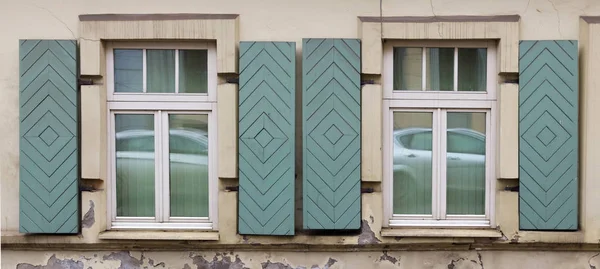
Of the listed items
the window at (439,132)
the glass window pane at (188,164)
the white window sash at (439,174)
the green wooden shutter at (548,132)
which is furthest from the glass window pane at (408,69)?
the glass window pane at (188,164)

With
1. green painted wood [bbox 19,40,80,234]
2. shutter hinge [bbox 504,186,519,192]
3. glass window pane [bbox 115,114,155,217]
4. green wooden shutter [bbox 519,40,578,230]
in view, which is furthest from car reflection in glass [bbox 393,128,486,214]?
green painted wood [bbox 19,40,80,234]

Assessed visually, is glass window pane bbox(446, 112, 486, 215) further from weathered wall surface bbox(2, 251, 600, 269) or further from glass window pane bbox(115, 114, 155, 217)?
glass window pane bbox(115, 114, 155, 217)

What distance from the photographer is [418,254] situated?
4.44 metres

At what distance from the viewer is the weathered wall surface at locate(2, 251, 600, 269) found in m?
4.43

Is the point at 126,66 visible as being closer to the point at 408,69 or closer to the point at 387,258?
the point at 408,69

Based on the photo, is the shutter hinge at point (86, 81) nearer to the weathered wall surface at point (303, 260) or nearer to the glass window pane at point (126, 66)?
the glass window pane at point (126, 66)

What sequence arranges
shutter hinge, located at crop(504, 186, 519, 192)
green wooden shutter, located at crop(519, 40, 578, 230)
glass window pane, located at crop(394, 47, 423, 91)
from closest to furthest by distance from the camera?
green wooden shutter, located at crop(519, 40, 578, 230)
shutter hinge, located at crop(504, 186, 519, 192)
glass window pane, located at crop(394, 47, 423, 91)

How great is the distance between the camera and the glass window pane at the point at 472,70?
14.5ft

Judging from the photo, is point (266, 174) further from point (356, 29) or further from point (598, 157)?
point (598, 157)

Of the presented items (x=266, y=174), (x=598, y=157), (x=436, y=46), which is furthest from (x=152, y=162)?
(x=598, y=157)

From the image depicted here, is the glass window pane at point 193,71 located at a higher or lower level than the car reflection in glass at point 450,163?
higher

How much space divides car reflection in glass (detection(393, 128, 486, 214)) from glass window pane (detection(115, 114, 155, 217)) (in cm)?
201

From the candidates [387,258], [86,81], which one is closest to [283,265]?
[387,258]

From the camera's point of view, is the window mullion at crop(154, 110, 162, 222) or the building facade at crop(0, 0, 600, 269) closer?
the building facade at crop(0, 0, 600, 269)
